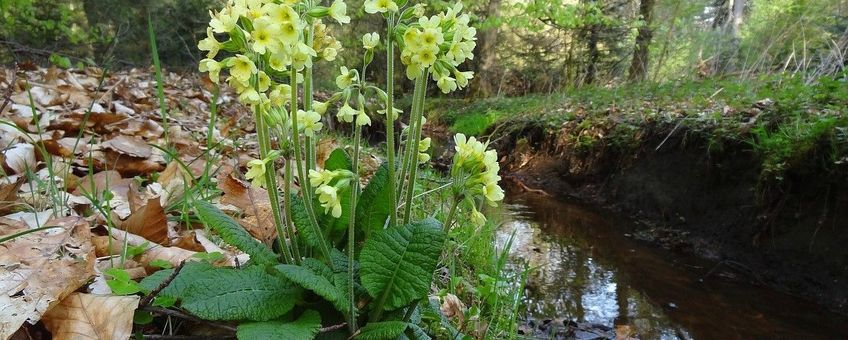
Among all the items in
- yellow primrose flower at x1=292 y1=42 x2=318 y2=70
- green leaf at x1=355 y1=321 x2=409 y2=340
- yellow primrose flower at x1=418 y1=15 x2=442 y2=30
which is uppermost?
yellow primrose flower at x1=418 y1=15 x2=442 y2=30

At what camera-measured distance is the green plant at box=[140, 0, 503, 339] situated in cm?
93

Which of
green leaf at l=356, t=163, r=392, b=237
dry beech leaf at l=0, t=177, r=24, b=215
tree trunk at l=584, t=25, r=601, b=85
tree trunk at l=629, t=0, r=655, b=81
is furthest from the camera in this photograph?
tree trunk at l=584, t=25, r=601, b=85

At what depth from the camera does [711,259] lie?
12.2 ft

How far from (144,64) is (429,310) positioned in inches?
389

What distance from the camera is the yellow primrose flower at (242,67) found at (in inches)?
35.8

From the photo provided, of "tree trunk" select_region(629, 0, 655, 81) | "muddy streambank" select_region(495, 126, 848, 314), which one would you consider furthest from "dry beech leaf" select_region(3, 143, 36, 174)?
"tree trunk" select_region(629, 0, 655, 81)

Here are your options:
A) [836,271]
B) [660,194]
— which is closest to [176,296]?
Result: [836,271]

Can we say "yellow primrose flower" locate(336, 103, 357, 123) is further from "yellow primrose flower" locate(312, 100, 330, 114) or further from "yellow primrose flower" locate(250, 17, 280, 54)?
"yellow primrose flower" locate(250, 17, 280, 54)

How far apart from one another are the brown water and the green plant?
166 cm

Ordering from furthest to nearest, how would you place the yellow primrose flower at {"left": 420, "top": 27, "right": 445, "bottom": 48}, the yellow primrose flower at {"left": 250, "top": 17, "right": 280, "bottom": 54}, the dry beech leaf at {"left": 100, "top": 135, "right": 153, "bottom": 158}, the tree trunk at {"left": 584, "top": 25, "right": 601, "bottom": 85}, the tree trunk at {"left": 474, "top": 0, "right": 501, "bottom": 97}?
the tree trunk at {"left": 474, "top": 0, "right": 501, "bottom": 97} < the tree trunk at {"left": 584, "top": 25, "right": 601, "bottom": 85} < the dry beech leaf at {"left": 100, "top": 135, "right": 153, "bottom": 158} < the yellow primrose flower at {"left": 420, "top": 27, "right": 445, "bottom": 48} < the yellow primrose flower at {"left": 250, "top": 17, "right": 280, "bottom": 54}

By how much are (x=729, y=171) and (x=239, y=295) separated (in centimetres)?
400

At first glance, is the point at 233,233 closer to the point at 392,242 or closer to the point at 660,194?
the point at 392,242

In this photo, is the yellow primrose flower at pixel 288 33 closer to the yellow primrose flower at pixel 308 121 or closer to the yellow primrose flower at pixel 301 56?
the yellow primrose flower at pixel 301 56

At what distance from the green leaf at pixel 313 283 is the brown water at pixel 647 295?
69.4 inches
